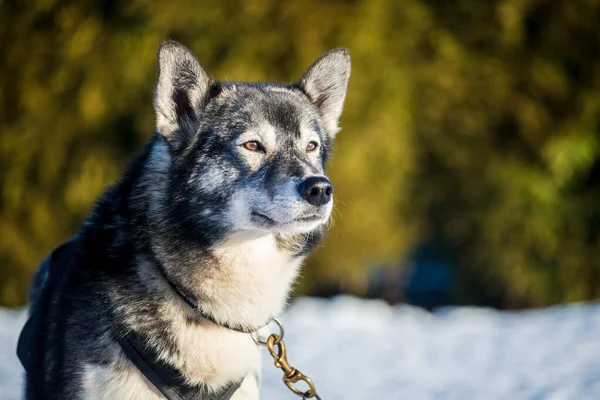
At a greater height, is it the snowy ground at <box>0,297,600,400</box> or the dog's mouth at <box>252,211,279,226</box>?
the dog's mouth at <box>252,211,279,226</box>

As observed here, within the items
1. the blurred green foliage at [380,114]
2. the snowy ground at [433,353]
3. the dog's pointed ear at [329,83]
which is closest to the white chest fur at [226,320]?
the dog's pointed ear at [329,83]

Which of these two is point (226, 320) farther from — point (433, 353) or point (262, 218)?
point (433, 353)

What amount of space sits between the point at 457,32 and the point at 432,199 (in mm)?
2038

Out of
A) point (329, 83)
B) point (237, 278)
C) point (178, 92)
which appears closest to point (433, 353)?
point (329, 83)

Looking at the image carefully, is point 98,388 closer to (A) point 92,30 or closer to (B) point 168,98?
(B) point 168,98

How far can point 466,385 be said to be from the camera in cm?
361

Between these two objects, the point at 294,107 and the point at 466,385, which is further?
the point at 466,385

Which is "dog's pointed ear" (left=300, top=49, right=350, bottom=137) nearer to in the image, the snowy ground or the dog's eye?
the dog's eye

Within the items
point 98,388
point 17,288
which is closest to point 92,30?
point 17,288

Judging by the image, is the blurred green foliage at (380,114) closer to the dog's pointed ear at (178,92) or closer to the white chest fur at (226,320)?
the dog's pointed ear at (178,92)

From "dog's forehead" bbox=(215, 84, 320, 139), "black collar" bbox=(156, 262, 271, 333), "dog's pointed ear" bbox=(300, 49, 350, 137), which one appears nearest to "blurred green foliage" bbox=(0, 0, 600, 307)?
"dog's pointed ear" bbox=(300, 49, 350, 137)

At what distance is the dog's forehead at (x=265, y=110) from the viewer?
223 centimetres

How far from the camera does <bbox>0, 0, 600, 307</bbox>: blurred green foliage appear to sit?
5.61m

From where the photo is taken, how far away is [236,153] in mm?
2170
